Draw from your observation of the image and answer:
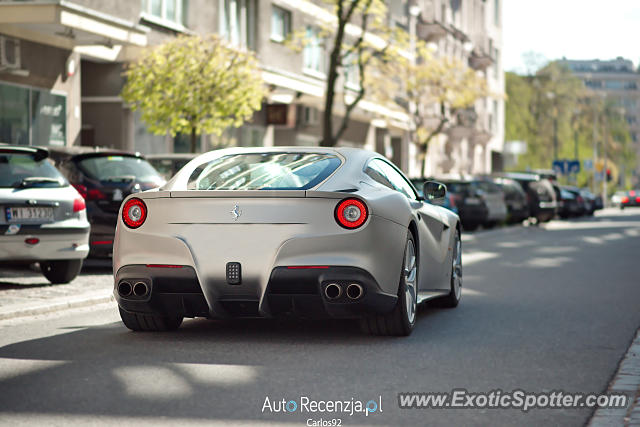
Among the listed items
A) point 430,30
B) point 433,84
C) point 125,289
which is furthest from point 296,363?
point 430,30

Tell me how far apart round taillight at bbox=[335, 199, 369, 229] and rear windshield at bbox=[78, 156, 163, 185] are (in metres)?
7.24

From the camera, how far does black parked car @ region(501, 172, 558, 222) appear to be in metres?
36.6

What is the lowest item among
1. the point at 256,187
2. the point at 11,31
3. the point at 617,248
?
the point at 617,248

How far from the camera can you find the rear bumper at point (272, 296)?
7.48m

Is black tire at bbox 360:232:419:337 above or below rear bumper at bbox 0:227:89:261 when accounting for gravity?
below

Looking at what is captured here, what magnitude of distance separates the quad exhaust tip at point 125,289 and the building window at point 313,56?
29.2 m

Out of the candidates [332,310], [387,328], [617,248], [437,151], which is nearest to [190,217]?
[332,310]

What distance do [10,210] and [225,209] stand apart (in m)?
4.66

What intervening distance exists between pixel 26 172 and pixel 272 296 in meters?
5.33

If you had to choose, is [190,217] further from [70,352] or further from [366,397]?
[366,397]

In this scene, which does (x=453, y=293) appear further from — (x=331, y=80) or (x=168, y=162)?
(x=331, y=80)

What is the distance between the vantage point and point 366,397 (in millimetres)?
5953

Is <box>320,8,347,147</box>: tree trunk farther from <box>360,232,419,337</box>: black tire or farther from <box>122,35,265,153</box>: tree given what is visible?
<box>360,232,419,337</box>: black tire

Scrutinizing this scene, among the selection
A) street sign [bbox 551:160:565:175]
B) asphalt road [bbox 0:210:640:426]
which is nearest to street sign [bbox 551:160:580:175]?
street sign [bbox 551:160:565:175]
